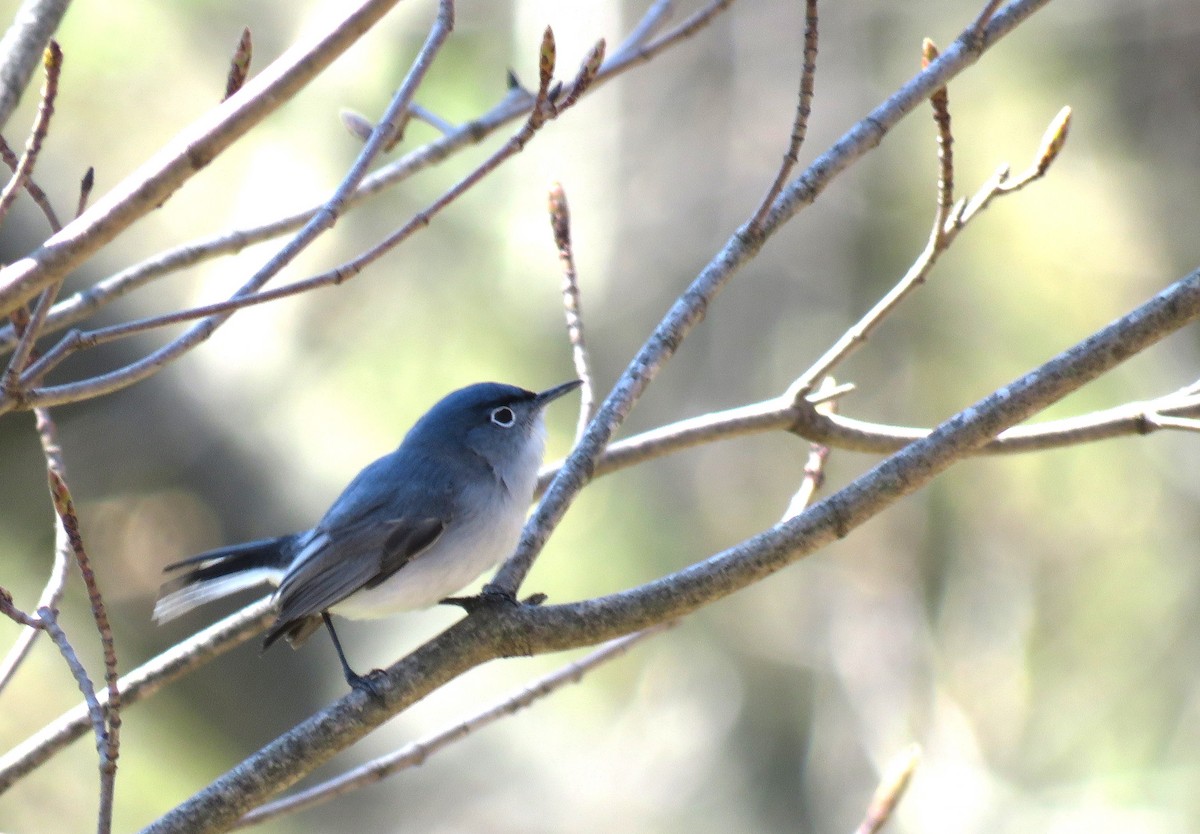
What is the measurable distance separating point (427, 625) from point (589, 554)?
842mm

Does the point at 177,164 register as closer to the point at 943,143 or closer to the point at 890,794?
the point at 943,143

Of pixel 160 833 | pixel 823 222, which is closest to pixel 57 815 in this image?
pixel 160 833

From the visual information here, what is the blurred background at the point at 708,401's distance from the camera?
5.34 meters

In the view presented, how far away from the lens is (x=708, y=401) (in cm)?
602

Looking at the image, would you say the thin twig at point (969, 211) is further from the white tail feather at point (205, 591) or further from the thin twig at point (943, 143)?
the white tail feather at point (205, 591)

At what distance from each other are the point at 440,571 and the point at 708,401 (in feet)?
10.6

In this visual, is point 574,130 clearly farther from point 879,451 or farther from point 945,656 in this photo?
point 879,451

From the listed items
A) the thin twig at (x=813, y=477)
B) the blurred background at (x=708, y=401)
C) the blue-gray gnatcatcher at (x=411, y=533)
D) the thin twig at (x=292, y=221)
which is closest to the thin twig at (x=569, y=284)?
A: the thin twig at (x=292, y=221)

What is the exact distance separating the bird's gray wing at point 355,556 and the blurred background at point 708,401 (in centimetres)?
214

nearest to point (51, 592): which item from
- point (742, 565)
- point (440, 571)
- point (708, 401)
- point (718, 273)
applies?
point (440, 571)

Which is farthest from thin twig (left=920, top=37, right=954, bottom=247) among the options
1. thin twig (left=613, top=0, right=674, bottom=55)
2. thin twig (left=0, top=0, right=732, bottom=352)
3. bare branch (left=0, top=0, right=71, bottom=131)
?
bare branch (left=0, top=0, right=71, bottom=131)

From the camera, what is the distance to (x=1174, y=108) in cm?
583

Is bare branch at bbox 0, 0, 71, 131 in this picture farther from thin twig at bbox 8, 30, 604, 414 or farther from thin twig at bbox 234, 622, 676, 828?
thin twig at bbox 234, 622, 676, 828

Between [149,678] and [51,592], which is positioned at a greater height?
[51,592]
